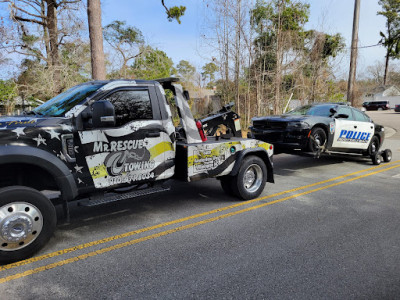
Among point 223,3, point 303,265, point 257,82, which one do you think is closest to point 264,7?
point 223,3

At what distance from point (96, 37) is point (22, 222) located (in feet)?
27.7

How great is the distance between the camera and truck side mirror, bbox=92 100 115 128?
3.59 metres

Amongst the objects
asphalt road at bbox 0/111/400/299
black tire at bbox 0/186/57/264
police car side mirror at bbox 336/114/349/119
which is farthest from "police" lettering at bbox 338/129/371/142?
black tire at bbox 0/186/57/264

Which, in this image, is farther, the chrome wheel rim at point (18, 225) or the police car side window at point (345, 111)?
the police car side window at point (345, 111)

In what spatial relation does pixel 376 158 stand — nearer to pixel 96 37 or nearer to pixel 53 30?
pixel 96 37

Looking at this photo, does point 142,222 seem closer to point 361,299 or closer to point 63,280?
point 63,280

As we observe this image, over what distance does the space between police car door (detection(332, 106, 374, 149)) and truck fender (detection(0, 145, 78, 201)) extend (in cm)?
669

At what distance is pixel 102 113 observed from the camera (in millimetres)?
3600

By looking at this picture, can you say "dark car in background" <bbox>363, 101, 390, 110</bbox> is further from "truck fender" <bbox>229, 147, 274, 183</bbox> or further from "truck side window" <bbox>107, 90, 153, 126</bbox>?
"truck side window" <bbox>107, 90, 153, 126</bbox>

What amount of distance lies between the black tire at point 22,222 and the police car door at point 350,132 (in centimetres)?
701

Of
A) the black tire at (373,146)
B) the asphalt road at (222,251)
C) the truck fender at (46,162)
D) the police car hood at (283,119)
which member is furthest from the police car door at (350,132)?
the truck fender at (46,162)

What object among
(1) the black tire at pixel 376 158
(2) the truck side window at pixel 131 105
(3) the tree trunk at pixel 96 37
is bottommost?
(1) the black tire at pixel 376 158

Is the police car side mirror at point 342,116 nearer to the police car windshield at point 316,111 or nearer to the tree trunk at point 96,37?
the police car windshield at point 316,111

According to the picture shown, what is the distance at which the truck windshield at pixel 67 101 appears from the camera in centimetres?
393
